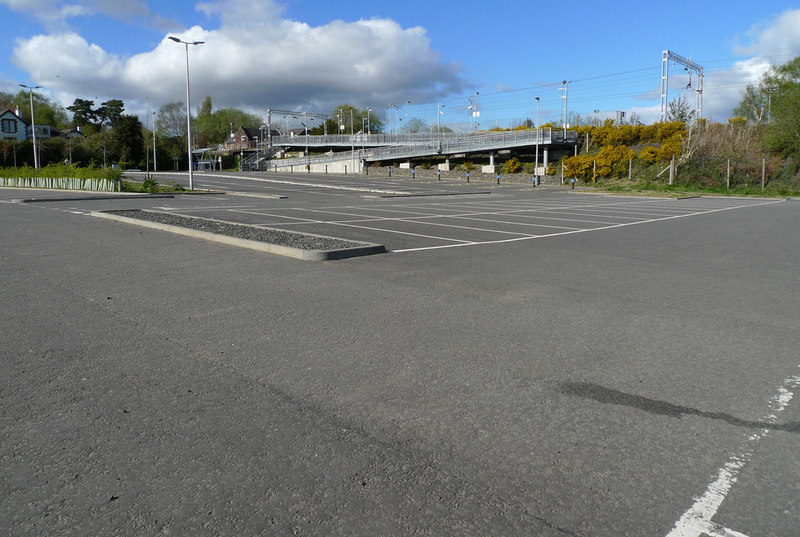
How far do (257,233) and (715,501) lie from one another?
36.1 feet

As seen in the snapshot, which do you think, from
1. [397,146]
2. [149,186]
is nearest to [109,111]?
[397,146]

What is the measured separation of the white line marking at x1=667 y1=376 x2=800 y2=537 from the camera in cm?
272

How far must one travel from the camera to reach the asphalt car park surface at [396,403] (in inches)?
114

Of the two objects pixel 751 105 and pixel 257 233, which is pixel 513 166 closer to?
pixel 751 105

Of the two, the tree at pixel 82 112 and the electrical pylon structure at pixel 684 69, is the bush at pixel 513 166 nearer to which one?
the electrical pylon structure at pixel 684 69

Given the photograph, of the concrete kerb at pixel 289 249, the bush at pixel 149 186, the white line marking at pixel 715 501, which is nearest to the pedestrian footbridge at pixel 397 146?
the bush at pixel 149 186

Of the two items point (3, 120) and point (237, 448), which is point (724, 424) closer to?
point (237, 448)

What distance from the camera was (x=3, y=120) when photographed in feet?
312

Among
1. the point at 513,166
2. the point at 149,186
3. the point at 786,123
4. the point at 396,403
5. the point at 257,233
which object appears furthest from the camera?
the point at 513,166

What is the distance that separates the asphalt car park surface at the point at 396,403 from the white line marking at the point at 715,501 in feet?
0.04

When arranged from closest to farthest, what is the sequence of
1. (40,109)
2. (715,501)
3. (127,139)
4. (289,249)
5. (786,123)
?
(715,501) < (289,249) < (786,123) < (127,139) < (40,109)

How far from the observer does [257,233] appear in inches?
503

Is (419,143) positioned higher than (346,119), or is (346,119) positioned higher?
(346,119)

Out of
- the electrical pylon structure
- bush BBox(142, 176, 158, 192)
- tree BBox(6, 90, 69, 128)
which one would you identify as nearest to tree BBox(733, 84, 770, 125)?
the electrical pylon structure
